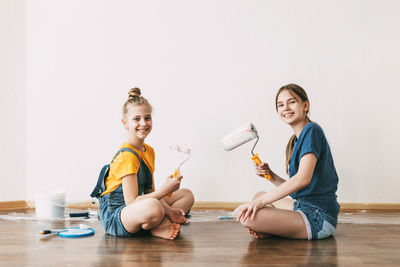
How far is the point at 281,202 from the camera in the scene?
1.51 m

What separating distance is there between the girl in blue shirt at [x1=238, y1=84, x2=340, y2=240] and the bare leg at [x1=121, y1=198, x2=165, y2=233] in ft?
0.93

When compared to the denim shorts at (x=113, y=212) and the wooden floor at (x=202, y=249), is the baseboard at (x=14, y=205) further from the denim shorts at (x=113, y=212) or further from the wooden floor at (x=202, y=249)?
the denim shorts at (x=113, y=212)

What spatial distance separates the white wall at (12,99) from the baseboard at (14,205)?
24 mm

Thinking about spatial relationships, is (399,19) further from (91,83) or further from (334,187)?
(91,83)

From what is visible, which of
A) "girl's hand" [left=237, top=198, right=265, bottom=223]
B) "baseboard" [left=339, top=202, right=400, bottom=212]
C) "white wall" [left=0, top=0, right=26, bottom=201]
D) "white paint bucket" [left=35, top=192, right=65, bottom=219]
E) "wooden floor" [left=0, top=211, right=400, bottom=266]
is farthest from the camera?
"white wall" [left=0, top=0, right=26, bottom=201]

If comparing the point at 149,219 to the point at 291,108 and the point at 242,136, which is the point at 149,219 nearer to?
the point at 242,136

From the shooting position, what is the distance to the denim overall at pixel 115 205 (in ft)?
4.19

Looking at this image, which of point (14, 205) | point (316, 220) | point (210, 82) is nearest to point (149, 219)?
point (316, 220)

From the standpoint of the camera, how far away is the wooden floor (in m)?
0.97

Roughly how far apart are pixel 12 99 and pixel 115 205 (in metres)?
1.17

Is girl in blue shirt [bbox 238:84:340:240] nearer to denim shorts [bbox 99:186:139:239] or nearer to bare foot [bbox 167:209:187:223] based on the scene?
bare foot [bbox 167:209:187:223]

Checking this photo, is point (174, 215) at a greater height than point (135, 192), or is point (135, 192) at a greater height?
point (135, 192)

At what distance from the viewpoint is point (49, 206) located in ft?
5.56

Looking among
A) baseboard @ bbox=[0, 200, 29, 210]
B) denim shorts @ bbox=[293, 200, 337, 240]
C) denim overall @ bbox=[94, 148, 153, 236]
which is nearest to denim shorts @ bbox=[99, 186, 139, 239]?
denim overall @ bbox=[94, 148, 153, 236]
